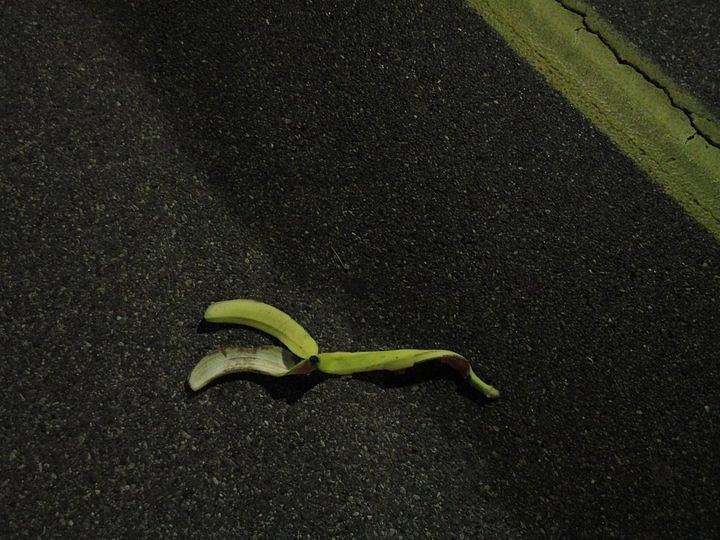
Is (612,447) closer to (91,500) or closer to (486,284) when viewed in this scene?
(486,284)

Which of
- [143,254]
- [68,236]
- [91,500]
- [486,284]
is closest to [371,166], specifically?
[486,284]

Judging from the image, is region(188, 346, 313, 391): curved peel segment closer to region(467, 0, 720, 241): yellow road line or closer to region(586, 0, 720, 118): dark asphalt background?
region(467, 0, 720, 241): yellow road line

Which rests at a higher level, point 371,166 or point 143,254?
point 371,166

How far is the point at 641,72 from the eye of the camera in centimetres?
268

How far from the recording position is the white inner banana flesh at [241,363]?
2.02 m

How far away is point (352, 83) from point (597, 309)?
1.23 m

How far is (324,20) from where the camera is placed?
2650 millimetres

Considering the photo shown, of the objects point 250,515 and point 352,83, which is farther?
point 352,83

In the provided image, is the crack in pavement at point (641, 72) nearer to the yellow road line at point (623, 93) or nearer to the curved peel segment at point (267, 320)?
the yellow road line at point (623, 93)

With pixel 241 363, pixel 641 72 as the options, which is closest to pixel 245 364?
pixel 241 363

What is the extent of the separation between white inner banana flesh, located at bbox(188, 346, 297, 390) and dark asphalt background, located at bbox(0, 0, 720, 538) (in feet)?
0.14

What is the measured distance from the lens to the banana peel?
2.06 m

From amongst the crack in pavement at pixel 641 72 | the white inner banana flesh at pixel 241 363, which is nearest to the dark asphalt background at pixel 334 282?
the white inner banana flesh at pixel 241 363

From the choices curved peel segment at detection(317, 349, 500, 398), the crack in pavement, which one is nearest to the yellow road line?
the crack in pavement
